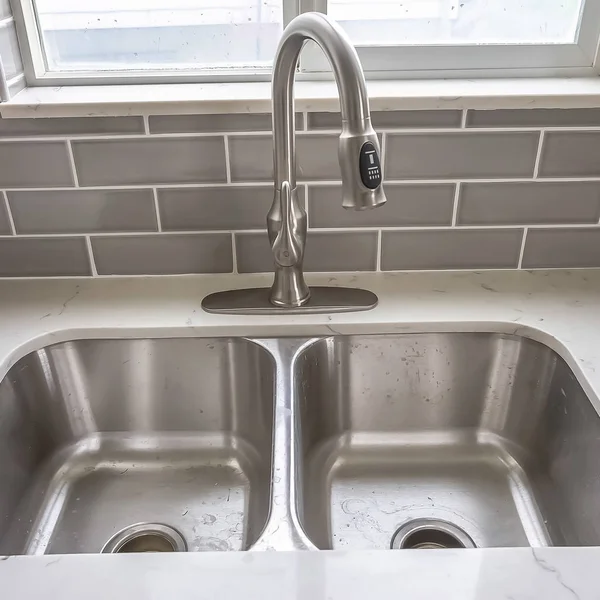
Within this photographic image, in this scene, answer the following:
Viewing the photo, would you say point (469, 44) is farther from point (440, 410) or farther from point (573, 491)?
point (573, 491)

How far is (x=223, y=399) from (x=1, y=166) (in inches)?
18.5

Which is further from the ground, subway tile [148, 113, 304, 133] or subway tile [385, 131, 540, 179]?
subway tile [148, 113, 304, 133]

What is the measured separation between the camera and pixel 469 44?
1021mm

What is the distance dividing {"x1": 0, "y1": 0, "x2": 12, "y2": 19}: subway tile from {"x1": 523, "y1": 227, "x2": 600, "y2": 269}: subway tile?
85 cm

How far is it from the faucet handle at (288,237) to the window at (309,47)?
27 centimetres

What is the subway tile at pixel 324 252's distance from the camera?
1.02 metres

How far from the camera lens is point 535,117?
95cm

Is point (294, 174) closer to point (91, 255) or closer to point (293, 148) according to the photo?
point (293, 148)

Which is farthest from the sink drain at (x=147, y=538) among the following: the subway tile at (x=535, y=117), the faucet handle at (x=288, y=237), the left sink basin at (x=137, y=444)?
the subway tile at (x=535, y=117)

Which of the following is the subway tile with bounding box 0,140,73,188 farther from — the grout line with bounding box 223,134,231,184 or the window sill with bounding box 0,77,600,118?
the grout line with bounding box 223,134,231,184

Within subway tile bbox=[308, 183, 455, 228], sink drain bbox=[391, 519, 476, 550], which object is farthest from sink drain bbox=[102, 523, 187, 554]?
subway tile bbox=[308, 183, 455, 228]

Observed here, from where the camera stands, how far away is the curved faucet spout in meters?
0.70

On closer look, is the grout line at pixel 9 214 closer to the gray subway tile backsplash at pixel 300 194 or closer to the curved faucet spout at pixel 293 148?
the gray subway tile backsplash at pixel 300 194

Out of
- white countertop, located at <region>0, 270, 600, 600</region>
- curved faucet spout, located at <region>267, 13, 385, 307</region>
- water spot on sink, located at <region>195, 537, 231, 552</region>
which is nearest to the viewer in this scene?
white countertop, located at <region>0, 270, 600, 600</region>
